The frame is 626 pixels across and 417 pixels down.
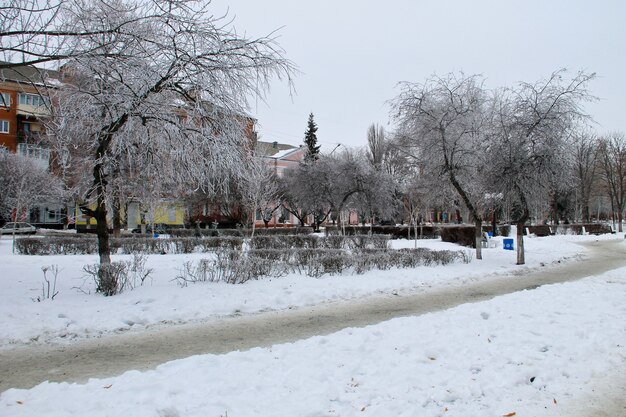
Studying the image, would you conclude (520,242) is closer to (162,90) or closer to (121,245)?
(162,90)

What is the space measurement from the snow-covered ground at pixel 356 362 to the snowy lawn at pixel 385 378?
16 millimetres

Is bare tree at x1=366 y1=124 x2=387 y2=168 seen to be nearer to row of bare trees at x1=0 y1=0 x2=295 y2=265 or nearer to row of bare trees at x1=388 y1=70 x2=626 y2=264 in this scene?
row of bare trees at x1=388 y1=70 x2=626 y2=264

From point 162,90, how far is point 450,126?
1115 centimetres

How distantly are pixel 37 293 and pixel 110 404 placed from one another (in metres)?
5.57

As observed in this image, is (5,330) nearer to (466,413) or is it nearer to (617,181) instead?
(466,413)

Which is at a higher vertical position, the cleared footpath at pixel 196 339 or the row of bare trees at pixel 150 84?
the row of bare trees at pixel 150 84

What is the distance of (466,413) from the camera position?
3521 millimetres

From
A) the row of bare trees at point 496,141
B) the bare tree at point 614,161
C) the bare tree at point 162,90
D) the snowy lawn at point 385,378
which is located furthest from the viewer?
the bare tree at point 614,161

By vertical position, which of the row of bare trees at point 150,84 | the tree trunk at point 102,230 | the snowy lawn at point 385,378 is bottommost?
the snowy lawn at point 385,378

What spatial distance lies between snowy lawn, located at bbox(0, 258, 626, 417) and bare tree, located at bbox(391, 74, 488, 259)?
10430 millimetres

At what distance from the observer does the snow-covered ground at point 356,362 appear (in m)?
3.63

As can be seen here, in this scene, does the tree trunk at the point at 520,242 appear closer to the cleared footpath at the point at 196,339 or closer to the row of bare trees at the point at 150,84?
the cleared footpath at the point at 196,339

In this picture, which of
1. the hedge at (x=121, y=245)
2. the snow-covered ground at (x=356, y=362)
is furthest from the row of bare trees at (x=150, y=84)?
the hedge at (x=121, y=245)

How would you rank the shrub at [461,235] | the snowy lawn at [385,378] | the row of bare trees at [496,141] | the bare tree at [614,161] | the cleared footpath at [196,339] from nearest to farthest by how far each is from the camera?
the snowy lawn at [385,378] → the cleared footpath at [196,339] → the row of bare trees at [496,141] → the shrub at [461,235] → the bare tree at [614,161]
